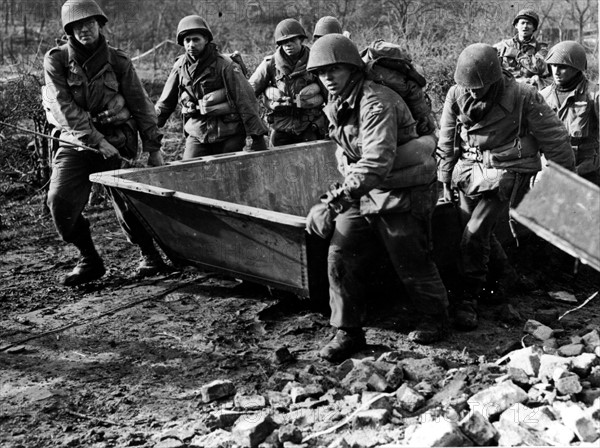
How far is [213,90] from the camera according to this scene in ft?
24.3

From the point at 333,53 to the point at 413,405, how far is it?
2.05m

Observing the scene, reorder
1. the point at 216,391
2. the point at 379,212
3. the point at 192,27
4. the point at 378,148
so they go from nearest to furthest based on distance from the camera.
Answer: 1. the point at 216,391
2. the point at 378,148
3. the point at 379,212
4. the point at 192,27

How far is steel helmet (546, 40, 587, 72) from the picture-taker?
687 cm

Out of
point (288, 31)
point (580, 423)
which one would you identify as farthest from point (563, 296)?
point (288, 31)

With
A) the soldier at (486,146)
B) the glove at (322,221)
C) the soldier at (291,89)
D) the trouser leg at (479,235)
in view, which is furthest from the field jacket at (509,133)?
the soldier at (291,89)

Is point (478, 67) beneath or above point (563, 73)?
above

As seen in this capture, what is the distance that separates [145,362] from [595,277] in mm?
3892

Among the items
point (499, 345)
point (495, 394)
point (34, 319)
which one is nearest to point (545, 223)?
point (495, 394)

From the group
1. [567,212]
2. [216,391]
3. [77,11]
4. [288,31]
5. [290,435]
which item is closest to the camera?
[567,212]

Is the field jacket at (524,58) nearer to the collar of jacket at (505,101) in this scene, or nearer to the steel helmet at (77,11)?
the collar of jacket at (505,101)

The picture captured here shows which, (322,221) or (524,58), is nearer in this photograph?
(322,221)

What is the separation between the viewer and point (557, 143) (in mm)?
5863

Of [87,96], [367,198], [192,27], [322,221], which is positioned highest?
[192,27]

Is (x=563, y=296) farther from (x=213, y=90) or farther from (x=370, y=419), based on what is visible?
(x=213, y=90)
